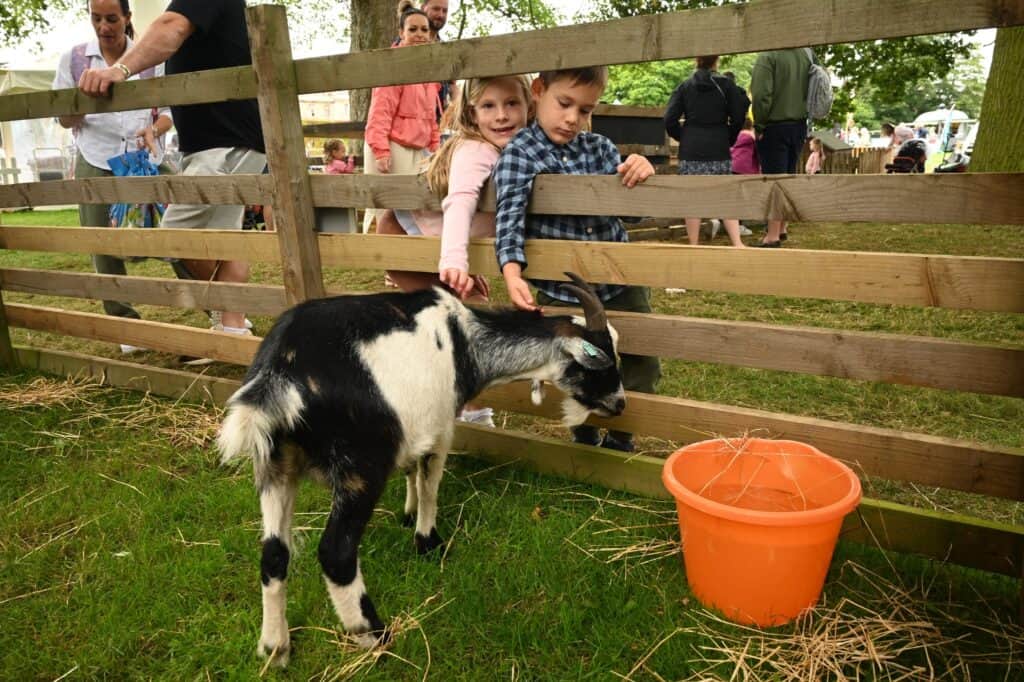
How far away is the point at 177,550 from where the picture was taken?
9.36 feet

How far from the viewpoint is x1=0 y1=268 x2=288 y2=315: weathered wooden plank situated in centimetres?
405

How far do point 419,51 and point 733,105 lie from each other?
534 cm

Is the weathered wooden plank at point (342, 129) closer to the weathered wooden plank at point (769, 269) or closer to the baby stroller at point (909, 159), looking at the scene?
the weathered wooden plank at point (769, 269)

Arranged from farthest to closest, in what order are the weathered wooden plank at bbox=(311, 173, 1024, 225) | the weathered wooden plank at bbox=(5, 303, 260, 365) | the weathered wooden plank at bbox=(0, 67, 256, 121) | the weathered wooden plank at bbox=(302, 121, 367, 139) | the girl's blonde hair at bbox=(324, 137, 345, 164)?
1. the girl's blonde hair at bbox=(324, 137, 345, 164)
2. the weathered wooden plank at bbox=(302, 121, 367, 139)
3. the weathered wooden plank at bbox=(5, 303, 260, 365)
4. the weathered wooden plank at bbox=(0, 67, 256, 121)
5. the weathered wooden plank at bbox=(311, 173, 1024, 225)

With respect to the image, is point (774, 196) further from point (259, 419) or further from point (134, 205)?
point (134, 205)

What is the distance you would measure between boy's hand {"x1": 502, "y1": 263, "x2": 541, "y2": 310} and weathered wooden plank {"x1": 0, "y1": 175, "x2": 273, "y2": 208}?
144 cm

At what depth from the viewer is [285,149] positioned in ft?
11.3

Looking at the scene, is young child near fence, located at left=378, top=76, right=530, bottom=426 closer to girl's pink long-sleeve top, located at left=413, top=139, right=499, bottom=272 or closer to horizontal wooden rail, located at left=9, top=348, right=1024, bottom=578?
girl's pink long-sleeve top, located at left=413, top=139, right=499, bottom=272

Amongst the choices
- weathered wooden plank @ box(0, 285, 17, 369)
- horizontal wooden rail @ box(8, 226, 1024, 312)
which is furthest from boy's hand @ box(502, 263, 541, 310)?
weathered wooden plank @ box(0, 285, 17, 369)

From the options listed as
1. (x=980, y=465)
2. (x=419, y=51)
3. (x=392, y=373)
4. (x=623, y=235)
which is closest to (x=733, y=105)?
(x=623, y=235)

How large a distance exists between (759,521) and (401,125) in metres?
4.90

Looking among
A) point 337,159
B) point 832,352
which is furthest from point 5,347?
point 337,159

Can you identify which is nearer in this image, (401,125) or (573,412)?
(573,412)

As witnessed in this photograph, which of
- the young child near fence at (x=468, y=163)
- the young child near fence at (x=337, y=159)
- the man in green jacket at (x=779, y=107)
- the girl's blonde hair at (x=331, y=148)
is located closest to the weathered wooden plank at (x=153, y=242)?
the young child near fence at (x=468, y=163)
